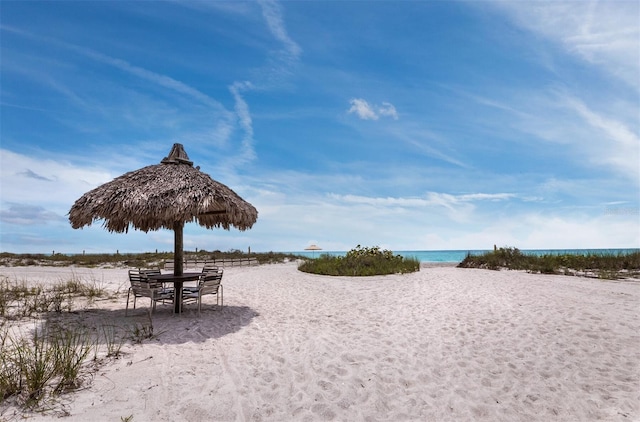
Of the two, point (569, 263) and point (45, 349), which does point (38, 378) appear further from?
point (569, 263)

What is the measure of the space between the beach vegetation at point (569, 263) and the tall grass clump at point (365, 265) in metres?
3.98

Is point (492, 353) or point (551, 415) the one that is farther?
point (492, 353)

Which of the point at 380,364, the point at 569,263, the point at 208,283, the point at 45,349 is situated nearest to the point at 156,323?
the point at 208,283

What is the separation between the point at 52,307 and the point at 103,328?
7.93ft

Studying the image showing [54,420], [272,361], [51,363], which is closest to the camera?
[54,420]

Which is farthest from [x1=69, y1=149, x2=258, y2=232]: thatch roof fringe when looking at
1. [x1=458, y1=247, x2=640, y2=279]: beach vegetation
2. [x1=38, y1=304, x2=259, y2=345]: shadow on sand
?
[x1=458, y1=247, x2=640, y2=279]: beach vegetation

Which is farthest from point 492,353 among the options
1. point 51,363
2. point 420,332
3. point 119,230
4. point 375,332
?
point 119,230

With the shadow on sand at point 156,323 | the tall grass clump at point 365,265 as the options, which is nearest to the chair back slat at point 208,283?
the shadow on sand at point 156,323

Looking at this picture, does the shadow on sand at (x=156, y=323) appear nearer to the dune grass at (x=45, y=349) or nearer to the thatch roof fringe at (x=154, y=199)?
the dune grass at (x=45, y=349)

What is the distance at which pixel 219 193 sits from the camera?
713 cm

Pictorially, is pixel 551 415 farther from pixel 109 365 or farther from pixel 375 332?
pixel 109 365

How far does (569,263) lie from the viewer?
1606 cm

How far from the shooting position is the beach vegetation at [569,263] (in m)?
14.5

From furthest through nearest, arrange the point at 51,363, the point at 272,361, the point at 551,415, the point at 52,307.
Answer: the point at 52,307 < the point at 272,361 < the point at 51,363 < the point at 551,415
